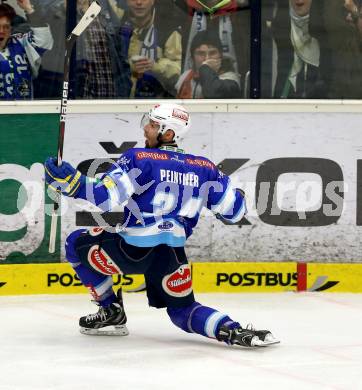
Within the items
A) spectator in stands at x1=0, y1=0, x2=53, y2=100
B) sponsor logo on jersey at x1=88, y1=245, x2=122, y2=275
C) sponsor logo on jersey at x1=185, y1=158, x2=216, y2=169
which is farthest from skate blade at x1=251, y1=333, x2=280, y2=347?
spectator in stands at x1=0, y1=0, x2=53, y2=100

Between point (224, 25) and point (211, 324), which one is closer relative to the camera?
point (211, 324)

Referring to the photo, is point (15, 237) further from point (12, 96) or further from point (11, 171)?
point (12, 96)

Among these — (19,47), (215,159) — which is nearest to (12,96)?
(19,47)

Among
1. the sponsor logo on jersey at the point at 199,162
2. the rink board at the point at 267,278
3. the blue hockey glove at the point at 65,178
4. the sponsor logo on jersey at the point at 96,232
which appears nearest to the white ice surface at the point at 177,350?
the rink board at the point at 267,278

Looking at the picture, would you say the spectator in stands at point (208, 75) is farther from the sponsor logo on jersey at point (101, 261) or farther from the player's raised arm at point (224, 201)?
the sponsor logo on jersey at point (101, 261)

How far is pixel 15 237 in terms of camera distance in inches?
291

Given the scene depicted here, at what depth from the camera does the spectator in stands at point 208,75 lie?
7.57 m

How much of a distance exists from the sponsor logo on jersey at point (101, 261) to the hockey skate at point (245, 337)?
0.61 m

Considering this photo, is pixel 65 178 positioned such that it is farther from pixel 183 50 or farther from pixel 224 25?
pixel 224 25

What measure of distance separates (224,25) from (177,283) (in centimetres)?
249

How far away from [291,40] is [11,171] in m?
1.98

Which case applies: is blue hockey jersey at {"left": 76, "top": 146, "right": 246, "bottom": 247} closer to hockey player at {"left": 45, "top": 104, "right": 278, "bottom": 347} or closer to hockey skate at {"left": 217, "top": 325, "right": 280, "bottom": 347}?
hockey player at {"left": 45, "top": 104, "right": 278, "bottom": 347}

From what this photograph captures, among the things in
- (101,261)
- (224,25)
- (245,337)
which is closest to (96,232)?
(101,261)

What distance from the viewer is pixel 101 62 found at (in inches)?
297
